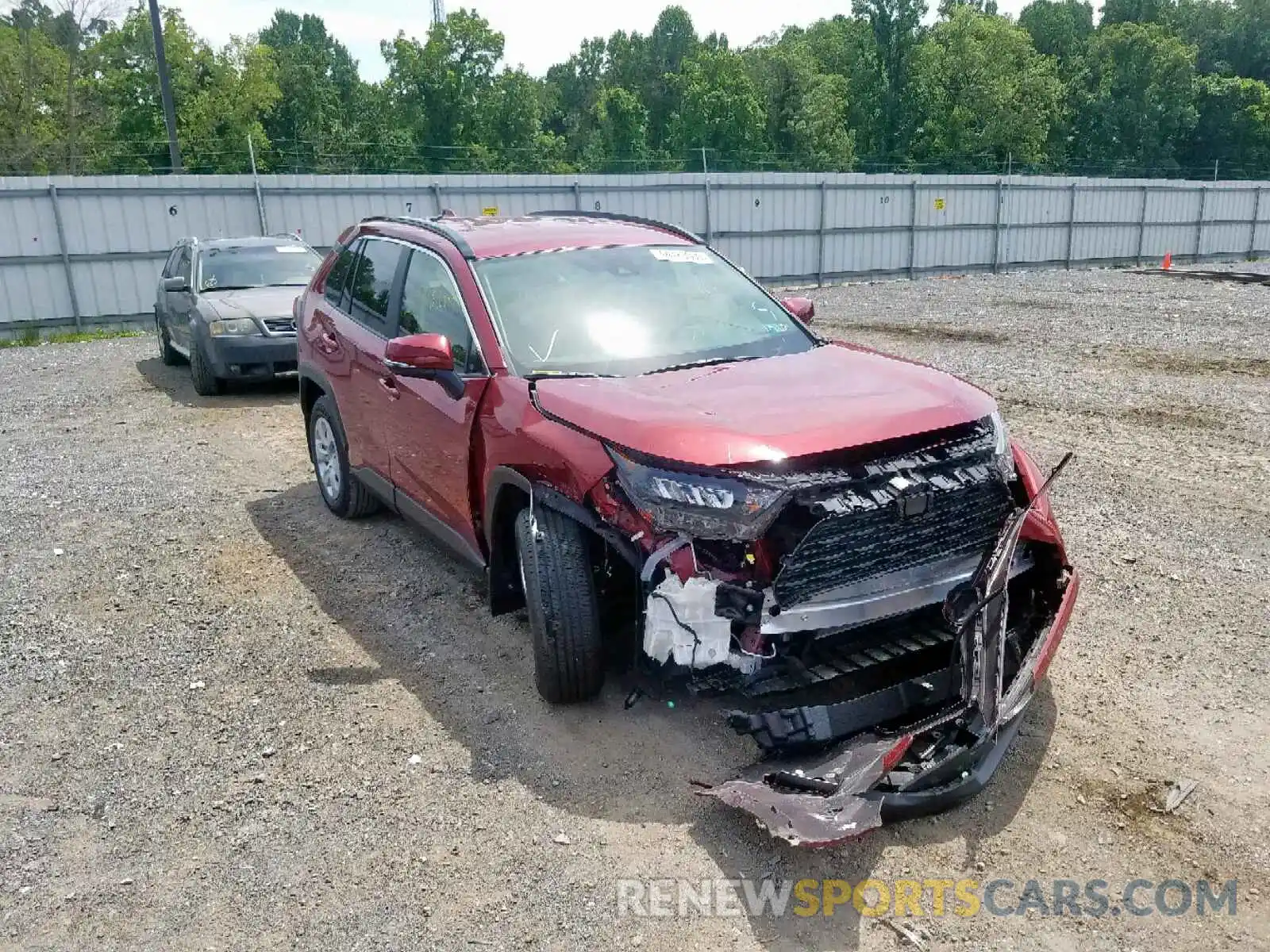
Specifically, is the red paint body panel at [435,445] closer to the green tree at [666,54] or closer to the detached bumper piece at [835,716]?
the detached bumper piece at [835,716]

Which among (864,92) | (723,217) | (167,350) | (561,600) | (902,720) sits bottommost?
(167,350)

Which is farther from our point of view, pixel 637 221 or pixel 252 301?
pixel 252 301

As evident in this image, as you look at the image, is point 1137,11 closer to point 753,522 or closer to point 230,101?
point 230,101

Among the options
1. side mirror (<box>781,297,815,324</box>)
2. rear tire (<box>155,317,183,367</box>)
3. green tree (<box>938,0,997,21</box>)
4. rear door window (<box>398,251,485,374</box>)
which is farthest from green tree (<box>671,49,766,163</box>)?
rear door window (<box>398,251,485,374</box>)

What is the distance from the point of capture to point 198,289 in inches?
432

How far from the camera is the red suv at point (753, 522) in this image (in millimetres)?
3166

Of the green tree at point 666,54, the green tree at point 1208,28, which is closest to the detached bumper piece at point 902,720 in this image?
the green tree at point 666,54

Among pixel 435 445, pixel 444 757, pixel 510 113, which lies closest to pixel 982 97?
pixel 510 113

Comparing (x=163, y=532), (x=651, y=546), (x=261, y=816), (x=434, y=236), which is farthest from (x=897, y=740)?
(x=163, y=532)

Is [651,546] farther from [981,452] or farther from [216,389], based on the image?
[216,389]

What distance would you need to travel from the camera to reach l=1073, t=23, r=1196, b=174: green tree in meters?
63.9

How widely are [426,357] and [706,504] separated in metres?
1.54

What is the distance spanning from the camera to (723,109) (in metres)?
60.5

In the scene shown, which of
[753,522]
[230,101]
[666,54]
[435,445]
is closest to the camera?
[753,522]
